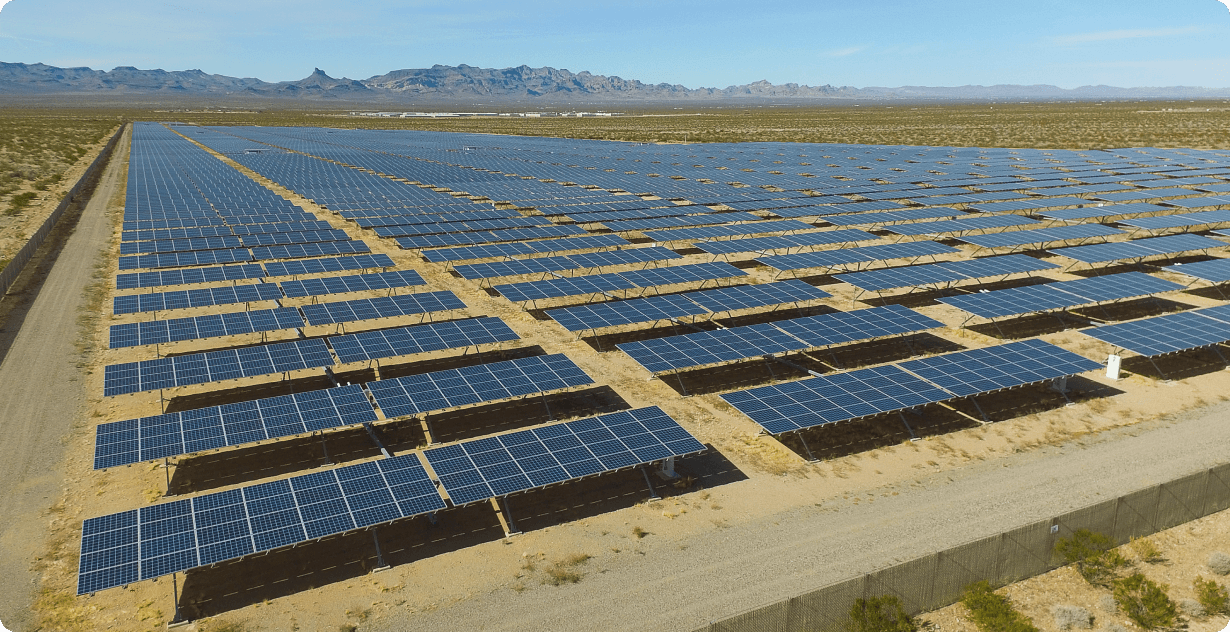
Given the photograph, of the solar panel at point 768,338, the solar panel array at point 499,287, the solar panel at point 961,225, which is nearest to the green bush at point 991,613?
the solar panel array at point 499,287

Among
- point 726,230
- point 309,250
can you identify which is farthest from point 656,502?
point 726,230

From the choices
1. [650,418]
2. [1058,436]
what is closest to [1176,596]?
[1058,436]

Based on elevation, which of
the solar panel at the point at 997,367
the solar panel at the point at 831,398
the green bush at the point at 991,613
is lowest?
the green bush at the point at 991,613

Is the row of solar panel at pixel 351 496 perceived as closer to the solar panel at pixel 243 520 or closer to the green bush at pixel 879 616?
the solar panel at pixel 243 520

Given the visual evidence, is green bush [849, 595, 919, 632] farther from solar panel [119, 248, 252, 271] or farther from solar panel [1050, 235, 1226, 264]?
solar panel [119, 248, 252, 271]

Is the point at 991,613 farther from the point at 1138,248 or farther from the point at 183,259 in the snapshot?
the point at 183,259

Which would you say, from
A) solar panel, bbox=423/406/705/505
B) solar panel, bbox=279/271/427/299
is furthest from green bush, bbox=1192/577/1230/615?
solar panel, bbox=279/271/427/299

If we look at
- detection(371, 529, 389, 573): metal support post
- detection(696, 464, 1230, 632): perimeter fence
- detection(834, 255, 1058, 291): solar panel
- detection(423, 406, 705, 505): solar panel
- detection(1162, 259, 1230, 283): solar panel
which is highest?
detection(1162, 259, 1230, 283): solar panel
